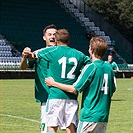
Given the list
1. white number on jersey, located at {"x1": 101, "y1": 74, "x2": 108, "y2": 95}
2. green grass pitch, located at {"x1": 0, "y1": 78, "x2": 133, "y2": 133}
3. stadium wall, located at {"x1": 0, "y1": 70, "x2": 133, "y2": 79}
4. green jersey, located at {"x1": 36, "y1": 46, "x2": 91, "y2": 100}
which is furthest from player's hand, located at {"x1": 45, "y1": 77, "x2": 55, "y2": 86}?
stadium wall, located at {"x1": 0, "y1": 70, "x2": 133, "y2": 79}

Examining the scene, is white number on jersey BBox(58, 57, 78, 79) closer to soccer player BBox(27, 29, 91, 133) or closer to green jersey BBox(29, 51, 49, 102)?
soccer player BBox(27, 29, 91, 133)

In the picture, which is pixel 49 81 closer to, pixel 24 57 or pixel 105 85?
pixel 24 57

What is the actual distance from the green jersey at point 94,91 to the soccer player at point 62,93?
94 cm

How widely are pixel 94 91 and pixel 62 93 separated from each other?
1.06 m

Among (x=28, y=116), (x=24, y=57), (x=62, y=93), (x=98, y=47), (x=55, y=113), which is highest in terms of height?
(x=98, y=47)

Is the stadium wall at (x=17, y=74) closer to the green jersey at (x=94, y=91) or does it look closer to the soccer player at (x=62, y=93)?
the soccer player at (x=62, y=93)

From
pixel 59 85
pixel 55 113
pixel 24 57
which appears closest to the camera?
pixel 59 85

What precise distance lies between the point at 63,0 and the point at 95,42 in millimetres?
47184

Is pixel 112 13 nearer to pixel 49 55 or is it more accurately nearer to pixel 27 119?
pixel 27 119

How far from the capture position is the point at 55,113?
7.59 m

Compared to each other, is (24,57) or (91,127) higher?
(24,57)

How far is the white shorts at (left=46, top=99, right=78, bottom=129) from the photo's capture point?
7609 mm

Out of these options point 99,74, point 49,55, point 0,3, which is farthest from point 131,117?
point 0,3

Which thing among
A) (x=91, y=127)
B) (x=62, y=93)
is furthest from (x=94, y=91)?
(x=62, y=93)
